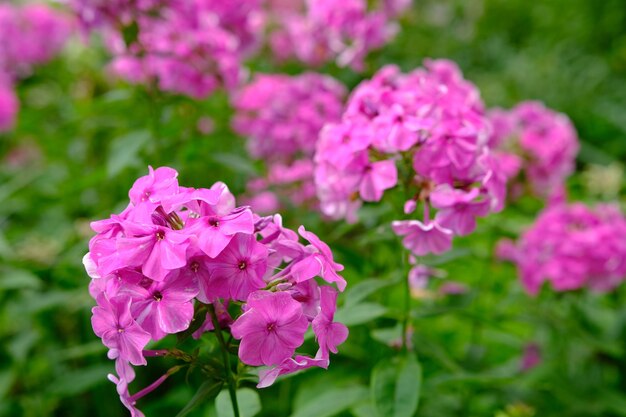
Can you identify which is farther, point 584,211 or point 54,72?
point 54,72

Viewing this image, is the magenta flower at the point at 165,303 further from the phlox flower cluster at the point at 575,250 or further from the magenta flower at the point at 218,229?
the phlox flower cluster at the point at 575,250

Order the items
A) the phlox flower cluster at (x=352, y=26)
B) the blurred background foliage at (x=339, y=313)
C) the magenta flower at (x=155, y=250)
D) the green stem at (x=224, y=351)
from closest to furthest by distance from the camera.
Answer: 1. the magenta flower at (x=155, y=250)
2. the green stem at (x=224, y=351)
3. the blurred background foliage at (x=339, y=313)
4. the phlox flower cluster at (x=352, y=26)

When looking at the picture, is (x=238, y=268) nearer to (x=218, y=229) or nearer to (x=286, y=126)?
(x=218, y=229)

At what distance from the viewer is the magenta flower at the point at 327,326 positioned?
103cm

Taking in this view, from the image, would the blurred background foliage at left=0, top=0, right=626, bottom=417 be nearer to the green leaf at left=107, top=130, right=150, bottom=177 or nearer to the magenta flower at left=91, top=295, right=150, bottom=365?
the green leaf at left=107, top=130, right=150, bottom=177

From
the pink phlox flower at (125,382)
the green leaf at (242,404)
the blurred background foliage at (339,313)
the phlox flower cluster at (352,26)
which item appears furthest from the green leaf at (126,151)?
the pink phlox flower at (125,382)

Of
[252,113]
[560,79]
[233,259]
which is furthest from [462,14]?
[233,259]

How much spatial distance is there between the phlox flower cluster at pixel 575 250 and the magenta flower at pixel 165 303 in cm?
154

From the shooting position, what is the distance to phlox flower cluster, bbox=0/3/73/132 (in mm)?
4195

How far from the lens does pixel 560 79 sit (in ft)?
22.0

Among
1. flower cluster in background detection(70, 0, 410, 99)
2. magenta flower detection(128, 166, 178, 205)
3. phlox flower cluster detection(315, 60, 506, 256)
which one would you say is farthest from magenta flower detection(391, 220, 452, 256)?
flower cluster in background detection(70, 0, 410, 99)

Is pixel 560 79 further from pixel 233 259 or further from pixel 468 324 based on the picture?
pixel 233 259

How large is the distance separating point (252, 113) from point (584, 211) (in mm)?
1404

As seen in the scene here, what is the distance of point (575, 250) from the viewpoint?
7.20ft
